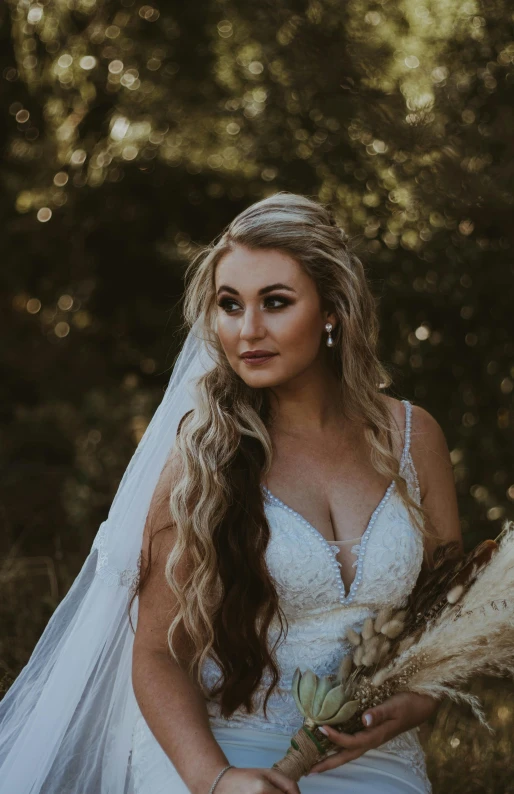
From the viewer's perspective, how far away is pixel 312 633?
2.42m

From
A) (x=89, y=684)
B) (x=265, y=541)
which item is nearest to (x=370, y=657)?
(x=265, y=541)

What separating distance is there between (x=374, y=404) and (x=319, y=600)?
0.60 m

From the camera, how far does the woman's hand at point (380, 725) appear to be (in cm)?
203

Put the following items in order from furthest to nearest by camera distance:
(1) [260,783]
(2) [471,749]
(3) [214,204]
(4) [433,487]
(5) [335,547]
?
1. (3) [214,204]
2. (2) [471,749]
3. (4) [433,487]
4. (5) [335,547]
5. (1) [260,783]

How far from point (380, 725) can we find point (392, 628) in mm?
241

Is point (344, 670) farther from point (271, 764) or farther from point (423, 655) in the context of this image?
point (271, 764)

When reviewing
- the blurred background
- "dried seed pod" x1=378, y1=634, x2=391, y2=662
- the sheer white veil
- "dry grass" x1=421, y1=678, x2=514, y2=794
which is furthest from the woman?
the blurred background

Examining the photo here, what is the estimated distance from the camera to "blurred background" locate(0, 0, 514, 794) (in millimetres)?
4023

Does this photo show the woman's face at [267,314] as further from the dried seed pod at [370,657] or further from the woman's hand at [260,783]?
the woman's hand at [260,783]

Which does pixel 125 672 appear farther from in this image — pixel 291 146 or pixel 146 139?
pixel 146 139

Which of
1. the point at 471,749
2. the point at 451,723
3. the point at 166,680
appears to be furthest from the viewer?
the point at 451,723

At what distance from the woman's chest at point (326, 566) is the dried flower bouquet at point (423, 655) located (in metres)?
0.27

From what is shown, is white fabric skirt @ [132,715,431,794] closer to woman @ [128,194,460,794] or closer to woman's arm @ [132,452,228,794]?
woman @ [128,194,460,794]

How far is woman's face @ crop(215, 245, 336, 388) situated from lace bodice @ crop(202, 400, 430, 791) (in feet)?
1.16
